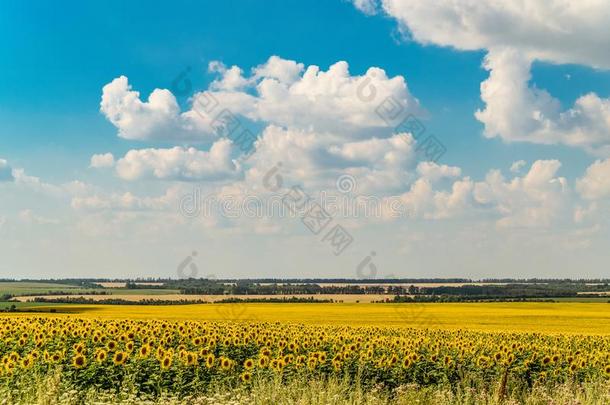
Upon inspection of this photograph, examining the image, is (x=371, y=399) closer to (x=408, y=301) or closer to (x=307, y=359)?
(x=307, y=359)

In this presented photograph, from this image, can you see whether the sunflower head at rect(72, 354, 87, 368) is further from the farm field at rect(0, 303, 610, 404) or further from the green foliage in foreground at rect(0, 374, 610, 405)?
the green foliage in foreground at rect(0, 374, 610, 405)

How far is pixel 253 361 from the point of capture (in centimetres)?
1756

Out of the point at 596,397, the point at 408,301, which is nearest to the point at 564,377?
the point at 596,397

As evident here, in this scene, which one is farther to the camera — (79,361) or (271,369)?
(271,369)

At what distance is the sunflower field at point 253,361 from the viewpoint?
1576 cm

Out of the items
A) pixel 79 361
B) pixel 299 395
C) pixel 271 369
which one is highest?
pixel 79 361

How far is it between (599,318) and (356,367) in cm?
4007

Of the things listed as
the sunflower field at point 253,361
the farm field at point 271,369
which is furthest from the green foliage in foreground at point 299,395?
the sunflower field at point 253,361

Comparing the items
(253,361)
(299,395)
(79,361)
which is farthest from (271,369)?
(79,361)

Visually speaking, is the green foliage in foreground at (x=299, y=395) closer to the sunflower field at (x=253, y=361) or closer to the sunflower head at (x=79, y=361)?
the sunflower field at (x=253, y=361)

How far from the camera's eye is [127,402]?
1258cm

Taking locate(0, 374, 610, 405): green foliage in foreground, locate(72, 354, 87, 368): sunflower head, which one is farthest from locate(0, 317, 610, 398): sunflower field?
locate(0, 374, 610, 405): green foliage in foreground

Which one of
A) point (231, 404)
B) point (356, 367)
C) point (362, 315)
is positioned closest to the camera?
point (231, 404)

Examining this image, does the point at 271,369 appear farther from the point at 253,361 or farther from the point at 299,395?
the point at 299,395
